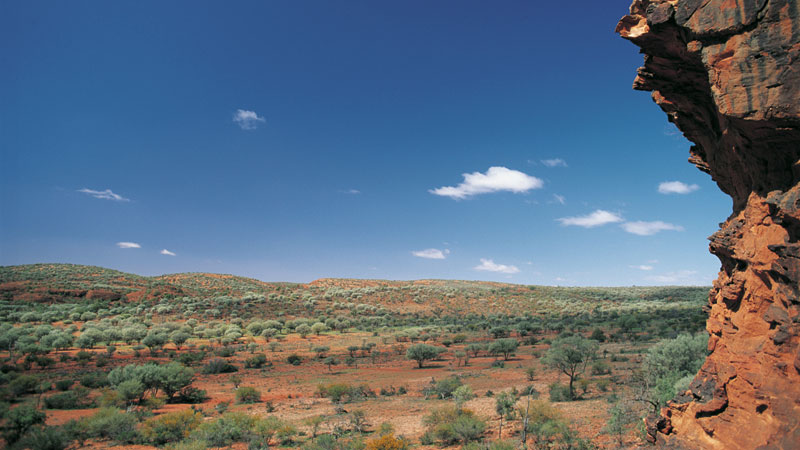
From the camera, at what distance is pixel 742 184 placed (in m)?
6.37

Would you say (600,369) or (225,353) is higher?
(600,369)

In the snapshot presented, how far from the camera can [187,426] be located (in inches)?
656

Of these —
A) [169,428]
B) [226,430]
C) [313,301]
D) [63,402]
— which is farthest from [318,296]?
[226,430]

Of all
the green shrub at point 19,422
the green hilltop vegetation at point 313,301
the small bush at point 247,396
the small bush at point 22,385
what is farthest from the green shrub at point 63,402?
the green hilltop vegetation at point 313,301

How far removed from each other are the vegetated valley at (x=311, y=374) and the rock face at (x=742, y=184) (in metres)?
8.24

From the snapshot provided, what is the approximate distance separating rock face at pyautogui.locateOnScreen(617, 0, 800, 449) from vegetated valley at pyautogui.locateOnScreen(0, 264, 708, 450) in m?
8.24

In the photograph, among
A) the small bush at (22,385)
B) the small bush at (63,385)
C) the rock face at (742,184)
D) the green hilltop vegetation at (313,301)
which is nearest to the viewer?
the rock face at (742,184)

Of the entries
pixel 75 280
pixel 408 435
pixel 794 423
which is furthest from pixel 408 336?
pixel 75 280

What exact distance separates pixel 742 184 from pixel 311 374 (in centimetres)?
3279

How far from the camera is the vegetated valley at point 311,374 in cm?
1562

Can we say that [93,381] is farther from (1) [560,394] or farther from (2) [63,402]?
(1) [560,394]

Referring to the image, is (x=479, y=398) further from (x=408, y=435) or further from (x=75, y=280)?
(x=75, y=280)

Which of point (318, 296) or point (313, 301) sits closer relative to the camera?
point (313, 301)

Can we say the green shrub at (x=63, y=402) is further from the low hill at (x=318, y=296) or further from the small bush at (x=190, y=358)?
the low hill at (x=318, y=296)
